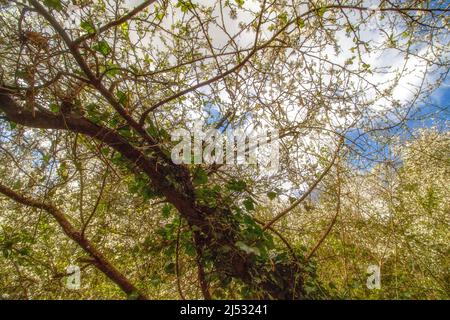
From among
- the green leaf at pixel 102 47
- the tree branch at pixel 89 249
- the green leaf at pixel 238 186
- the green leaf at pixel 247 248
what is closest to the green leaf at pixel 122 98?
the green leaf at pixel 102 47

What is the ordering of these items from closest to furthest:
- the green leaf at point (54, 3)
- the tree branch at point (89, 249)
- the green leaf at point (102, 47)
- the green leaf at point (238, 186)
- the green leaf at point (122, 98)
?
the green leaf at point (54, 3)
the green leaf at point (102, 47)
the green leaf at point (122, 98)
the green leaf at point (238, 186)
the tree branch at point (89, 249)

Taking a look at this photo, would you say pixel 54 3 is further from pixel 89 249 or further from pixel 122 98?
pixel 89 249

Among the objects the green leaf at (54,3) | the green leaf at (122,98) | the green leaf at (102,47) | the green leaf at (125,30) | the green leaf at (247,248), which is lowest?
the green leaf at (247,248)

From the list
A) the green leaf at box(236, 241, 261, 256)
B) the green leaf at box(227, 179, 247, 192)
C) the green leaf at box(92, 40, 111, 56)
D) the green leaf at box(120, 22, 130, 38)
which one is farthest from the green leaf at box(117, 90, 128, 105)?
the green leaf at box(236, 241, 261, 256)

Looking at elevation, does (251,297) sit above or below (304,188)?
below

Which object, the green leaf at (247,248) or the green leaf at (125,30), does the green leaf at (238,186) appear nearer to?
the green leaf at (247,248)

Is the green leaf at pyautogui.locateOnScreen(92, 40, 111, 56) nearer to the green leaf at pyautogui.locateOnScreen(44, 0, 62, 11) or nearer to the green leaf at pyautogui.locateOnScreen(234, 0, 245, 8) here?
the green leaf at pyautogui.locateOnScreen(44, 0, 62, 11)

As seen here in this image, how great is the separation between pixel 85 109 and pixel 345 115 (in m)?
2.21

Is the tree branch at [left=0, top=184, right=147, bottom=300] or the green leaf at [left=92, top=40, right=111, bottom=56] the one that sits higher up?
the green leaf at [left=92, top=40, right=111, bottom=56]

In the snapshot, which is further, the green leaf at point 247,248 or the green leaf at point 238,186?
the green leaf at point 238,186

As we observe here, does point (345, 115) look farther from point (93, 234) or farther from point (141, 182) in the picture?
point (93, 234)

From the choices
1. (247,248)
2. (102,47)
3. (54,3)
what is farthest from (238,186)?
(54,3)

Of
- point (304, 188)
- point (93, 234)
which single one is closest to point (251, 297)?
point (304, 188)
